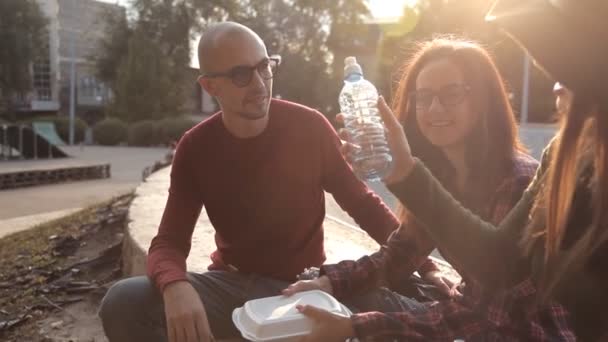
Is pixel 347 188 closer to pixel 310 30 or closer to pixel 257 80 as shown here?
pixel 257 80

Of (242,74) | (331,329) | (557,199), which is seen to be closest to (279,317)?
(331,329)

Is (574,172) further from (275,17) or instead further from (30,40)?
(275,17)

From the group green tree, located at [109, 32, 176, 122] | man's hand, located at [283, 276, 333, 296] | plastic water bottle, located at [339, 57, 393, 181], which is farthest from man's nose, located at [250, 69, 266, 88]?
green tree, located at [109, 32, 176, 122]

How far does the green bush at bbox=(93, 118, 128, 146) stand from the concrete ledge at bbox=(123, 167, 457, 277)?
34479mm

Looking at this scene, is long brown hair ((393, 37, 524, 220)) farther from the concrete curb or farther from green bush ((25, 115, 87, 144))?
green bush ((25, 115, 87, 144))

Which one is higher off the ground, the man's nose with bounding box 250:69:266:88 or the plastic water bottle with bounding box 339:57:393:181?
the man's nose with bounding box 250:69:266:88

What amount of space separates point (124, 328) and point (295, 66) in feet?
133

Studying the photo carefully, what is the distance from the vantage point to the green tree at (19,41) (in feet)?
124

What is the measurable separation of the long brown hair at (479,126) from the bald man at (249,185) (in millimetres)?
664

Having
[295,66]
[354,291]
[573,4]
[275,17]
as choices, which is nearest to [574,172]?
[573,4]

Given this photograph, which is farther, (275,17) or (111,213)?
(275,17)

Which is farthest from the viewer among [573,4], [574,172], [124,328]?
[124,328]

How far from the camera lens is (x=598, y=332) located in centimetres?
143

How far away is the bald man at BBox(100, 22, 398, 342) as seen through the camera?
2844mm
